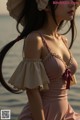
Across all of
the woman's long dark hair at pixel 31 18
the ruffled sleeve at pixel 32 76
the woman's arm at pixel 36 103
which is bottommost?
the woman's arm at pixel 36 103

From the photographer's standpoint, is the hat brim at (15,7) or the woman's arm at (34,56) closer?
the woman's arm at (34,56)

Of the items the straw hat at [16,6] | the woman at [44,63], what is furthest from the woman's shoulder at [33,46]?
the straw hat at [16,6]

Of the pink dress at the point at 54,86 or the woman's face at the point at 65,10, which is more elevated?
the woman's face at the point at 65,10

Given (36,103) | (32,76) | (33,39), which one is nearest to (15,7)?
(33,39)

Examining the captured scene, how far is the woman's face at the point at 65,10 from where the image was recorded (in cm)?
182

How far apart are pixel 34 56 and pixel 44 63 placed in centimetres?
5

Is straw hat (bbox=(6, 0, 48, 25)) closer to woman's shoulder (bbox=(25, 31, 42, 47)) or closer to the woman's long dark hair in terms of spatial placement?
the woman's long dark hair

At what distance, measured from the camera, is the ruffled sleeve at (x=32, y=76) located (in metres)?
1.80

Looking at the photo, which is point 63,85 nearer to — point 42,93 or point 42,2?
point 42,93

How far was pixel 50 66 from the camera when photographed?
5.91ft

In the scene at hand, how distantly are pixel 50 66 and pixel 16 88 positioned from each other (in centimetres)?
19

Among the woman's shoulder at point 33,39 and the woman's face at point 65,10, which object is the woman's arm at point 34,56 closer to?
the woman's shoulder at point 33,39

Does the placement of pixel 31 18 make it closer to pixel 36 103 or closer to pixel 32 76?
pixel 32 76

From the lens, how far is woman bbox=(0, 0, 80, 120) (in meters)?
1.80
